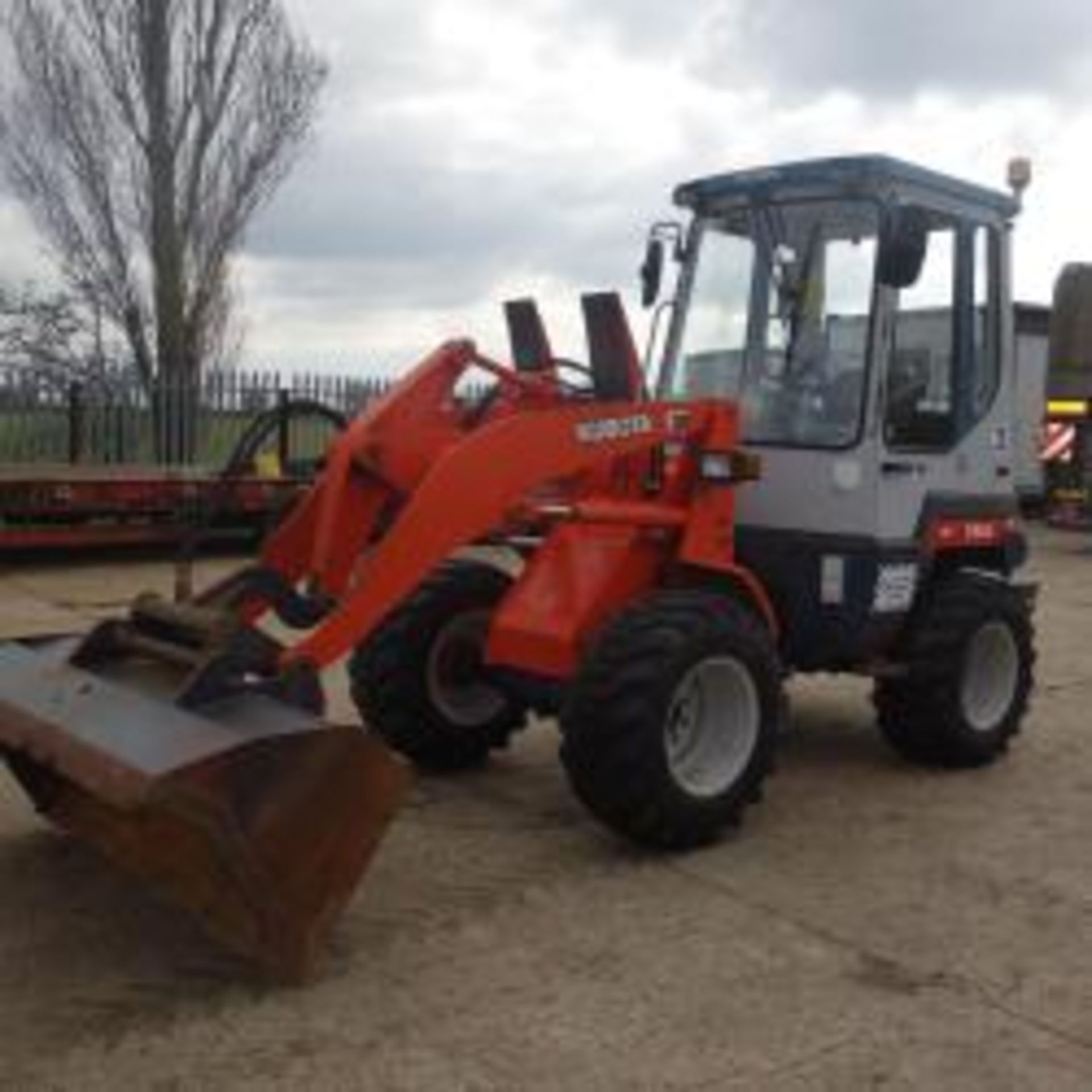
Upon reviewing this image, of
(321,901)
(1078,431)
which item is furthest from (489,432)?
(1078,431)

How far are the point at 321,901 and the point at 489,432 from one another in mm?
1758

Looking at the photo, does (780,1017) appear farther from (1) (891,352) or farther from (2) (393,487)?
(1) (891,352)

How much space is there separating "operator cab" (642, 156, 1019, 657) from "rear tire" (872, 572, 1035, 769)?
261mm

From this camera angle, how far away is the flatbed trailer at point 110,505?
14.5 m

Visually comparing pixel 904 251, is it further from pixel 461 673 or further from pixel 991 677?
pixel 461 673

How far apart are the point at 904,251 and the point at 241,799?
3.35 m

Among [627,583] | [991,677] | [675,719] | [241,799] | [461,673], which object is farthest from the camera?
[991,677]

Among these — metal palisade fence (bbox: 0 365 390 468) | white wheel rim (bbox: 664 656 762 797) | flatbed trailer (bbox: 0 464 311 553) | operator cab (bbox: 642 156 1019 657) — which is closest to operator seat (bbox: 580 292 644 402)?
operator cab (bbox: 642 156 1019 657)

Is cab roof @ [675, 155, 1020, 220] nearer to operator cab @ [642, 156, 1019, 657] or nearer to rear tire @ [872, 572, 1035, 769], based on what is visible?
operator cab @ [642, 156, 1019, 657]

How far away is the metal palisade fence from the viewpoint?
58.8ft

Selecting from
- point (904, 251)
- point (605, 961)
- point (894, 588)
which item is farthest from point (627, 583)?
point (605, 961)

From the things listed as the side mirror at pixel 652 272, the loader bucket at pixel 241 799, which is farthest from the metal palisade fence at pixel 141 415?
the loader bucket at pixel 241 799

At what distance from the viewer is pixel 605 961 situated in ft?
16.7

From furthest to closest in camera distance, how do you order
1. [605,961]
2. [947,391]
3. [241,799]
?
[947,391], [605,961], [241,799]
